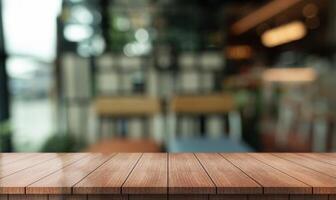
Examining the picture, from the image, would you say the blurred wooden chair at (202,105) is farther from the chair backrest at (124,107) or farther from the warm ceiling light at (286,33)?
the warm ceiling light at (286,33)

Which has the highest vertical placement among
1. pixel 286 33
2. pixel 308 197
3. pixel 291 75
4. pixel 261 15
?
pixel 261 15

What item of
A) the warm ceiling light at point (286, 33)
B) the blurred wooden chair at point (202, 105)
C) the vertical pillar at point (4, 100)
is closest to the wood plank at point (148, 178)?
the blurred wooden chair at point (202, 105)

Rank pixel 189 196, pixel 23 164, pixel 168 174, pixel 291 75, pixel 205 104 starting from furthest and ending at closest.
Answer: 1. pixel 291 75
2. pixel 205 104
3. pixel 23 164
4. pixel 168 174
5. pixel 189 196

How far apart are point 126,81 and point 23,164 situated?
3130mm

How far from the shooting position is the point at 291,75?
5898mm

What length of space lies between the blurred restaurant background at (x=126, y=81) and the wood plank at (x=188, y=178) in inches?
93.7

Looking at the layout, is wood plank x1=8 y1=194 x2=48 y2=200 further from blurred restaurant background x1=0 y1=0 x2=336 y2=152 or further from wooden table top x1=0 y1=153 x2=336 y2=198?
blurred restaurant background x1=0 y1=0 x2=336 y2=152

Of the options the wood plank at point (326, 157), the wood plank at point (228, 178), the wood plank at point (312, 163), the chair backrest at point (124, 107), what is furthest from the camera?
the chair backrest at point (124, 107)

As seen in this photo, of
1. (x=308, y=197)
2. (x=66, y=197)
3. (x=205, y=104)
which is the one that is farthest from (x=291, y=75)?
(x=66, y=197)

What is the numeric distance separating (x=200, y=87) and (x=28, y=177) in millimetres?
3397

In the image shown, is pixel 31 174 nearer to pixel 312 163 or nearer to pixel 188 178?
pixel 188 178

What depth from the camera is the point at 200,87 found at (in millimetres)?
4145

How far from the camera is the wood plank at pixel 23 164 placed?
92cm

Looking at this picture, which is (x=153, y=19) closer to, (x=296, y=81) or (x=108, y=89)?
(x=108, y=89)
